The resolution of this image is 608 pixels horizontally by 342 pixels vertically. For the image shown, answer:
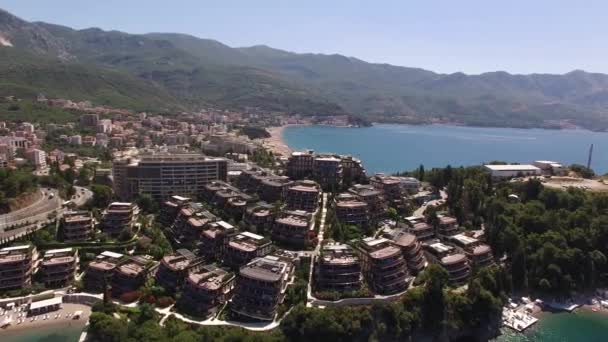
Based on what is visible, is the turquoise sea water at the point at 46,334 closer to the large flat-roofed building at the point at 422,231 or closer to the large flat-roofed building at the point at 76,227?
the large flat-roofed building at the point at 76,227

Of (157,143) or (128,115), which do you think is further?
(128,115)

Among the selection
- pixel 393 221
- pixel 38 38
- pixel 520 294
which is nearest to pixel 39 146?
pixel 393 221

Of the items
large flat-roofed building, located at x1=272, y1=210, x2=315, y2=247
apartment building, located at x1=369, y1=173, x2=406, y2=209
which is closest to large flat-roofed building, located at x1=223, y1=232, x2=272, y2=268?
large flat-roofed building, located at x1=272, y1=210, x2=315, y2=247

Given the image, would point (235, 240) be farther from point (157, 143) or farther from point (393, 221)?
point (157, 143)

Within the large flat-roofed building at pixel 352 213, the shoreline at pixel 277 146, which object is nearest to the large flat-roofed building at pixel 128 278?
the large flat-roofed building at pixel 352 213

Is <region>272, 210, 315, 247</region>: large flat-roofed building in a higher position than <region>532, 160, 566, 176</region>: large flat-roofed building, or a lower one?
lower

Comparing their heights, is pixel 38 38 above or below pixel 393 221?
above

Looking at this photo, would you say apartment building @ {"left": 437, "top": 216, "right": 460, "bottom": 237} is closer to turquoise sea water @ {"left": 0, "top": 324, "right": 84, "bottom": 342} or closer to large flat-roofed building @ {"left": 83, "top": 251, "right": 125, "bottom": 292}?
large flat-roofed building @ {"left": 83, "top": 251, "right": 125, "bottom": 292}
